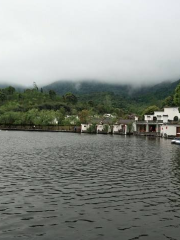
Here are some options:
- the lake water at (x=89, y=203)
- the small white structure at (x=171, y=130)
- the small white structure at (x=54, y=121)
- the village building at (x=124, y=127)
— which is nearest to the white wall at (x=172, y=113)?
the village building at (x=124, y=127)

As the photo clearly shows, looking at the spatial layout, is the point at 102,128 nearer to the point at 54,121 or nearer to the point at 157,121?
the point at 157,121

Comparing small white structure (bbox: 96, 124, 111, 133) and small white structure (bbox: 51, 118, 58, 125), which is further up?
small white structure (bbox: 51, 118, 58, 125)

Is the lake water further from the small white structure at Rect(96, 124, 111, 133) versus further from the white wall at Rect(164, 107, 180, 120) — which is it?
the small white structure at Rect(96, 124, 111, 133)

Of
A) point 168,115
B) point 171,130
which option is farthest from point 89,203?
point 168,115

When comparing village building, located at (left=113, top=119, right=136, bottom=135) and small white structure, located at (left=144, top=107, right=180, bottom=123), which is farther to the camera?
village building, located at (left=113, top=119, right=136, bottom=135)

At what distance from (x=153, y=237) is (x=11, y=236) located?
5927 mm

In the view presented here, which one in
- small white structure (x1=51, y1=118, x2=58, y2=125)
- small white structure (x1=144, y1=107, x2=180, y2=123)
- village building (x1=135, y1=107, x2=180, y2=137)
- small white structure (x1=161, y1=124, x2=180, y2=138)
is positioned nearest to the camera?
small white structure (x1=161, y1=124, x2=180, y2=138)

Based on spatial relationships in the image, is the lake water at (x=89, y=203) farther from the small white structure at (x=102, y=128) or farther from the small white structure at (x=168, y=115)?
the small white structure at (x=102, y=128)

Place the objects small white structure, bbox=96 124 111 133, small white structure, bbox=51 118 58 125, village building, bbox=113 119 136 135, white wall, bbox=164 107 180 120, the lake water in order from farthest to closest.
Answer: small white structure, bbox=51 118 58 125 < small white structure, bbox=96 124 111 133 < village building, bbox=113 119 136 135 < white wall, bbox=164 107 180 120 < the lake water

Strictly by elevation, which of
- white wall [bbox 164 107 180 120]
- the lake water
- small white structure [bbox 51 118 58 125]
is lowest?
the lake water

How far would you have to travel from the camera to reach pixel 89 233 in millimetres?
12367

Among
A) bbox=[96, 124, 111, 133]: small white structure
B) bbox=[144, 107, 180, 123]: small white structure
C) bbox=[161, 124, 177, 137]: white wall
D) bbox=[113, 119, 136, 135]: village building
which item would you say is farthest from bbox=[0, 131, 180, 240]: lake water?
bbox=[96, 124, 111, 133]: small white structure

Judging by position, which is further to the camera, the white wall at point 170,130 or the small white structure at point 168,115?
the small white structure at point 168,115

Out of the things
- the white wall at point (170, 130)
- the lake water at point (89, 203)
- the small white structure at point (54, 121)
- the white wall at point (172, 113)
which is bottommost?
the lake water at point (89, 203)
